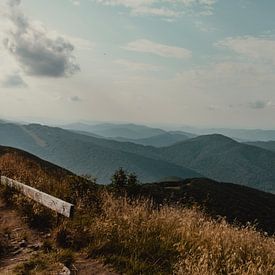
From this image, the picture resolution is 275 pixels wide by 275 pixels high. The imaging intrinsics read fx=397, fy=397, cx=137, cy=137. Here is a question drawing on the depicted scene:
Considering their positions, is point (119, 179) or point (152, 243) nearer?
point (152, 243)

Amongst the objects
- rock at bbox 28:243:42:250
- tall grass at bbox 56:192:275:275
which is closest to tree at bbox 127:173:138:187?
tall grass at bbox 56:192:275:275

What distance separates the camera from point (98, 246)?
8.39 meters

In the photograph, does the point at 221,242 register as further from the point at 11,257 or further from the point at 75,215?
the point at 11,257

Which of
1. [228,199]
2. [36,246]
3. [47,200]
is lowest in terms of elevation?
[228,199]

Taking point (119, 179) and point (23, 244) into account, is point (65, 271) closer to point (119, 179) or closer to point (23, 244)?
point (23, 244)

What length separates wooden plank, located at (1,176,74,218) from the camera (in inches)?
376

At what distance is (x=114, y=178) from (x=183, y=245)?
33.6m

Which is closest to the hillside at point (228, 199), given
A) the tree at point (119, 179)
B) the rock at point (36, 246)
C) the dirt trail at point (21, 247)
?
the tree at point (119, 179)

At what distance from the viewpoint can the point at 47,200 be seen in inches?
417

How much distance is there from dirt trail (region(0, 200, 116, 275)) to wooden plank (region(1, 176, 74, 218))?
0.68 meters

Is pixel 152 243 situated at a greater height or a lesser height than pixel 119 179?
greater

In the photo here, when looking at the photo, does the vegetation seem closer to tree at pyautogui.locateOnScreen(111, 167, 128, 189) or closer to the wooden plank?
the wooden plank

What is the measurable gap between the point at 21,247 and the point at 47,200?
1.78 meters

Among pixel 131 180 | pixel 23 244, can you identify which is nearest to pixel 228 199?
pixel 131 180
